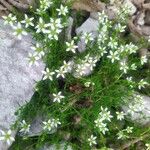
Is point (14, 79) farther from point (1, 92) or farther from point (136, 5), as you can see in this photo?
point (136, 5)

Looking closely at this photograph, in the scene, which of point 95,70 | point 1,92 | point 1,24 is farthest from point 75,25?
point 1,92

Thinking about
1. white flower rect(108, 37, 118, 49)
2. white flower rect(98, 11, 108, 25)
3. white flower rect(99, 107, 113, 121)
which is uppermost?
white flower rect(98, 11, 108, 25)

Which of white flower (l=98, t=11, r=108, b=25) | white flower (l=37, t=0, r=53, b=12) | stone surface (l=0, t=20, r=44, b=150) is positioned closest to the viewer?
white flower (l=37, t=0, r=53, b=12)

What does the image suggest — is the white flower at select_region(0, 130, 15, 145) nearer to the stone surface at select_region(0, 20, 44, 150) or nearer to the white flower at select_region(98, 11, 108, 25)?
the stone surface at select_region(0, 20, 44, 150)

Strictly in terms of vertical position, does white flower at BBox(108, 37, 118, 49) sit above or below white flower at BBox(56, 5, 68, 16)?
below

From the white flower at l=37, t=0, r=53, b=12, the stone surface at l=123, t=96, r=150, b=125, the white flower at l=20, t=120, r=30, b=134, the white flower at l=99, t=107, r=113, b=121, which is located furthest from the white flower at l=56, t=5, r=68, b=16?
the stone surface at l=123, t=96, r=150, b=125

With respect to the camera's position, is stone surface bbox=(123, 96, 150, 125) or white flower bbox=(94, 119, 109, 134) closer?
white flower bbox=(94, 119, 109, 134)

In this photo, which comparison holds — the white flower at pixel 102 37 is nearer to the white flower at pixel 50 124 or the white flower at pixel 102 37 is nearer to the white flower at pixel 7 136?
the white flower at pixel 50 124
